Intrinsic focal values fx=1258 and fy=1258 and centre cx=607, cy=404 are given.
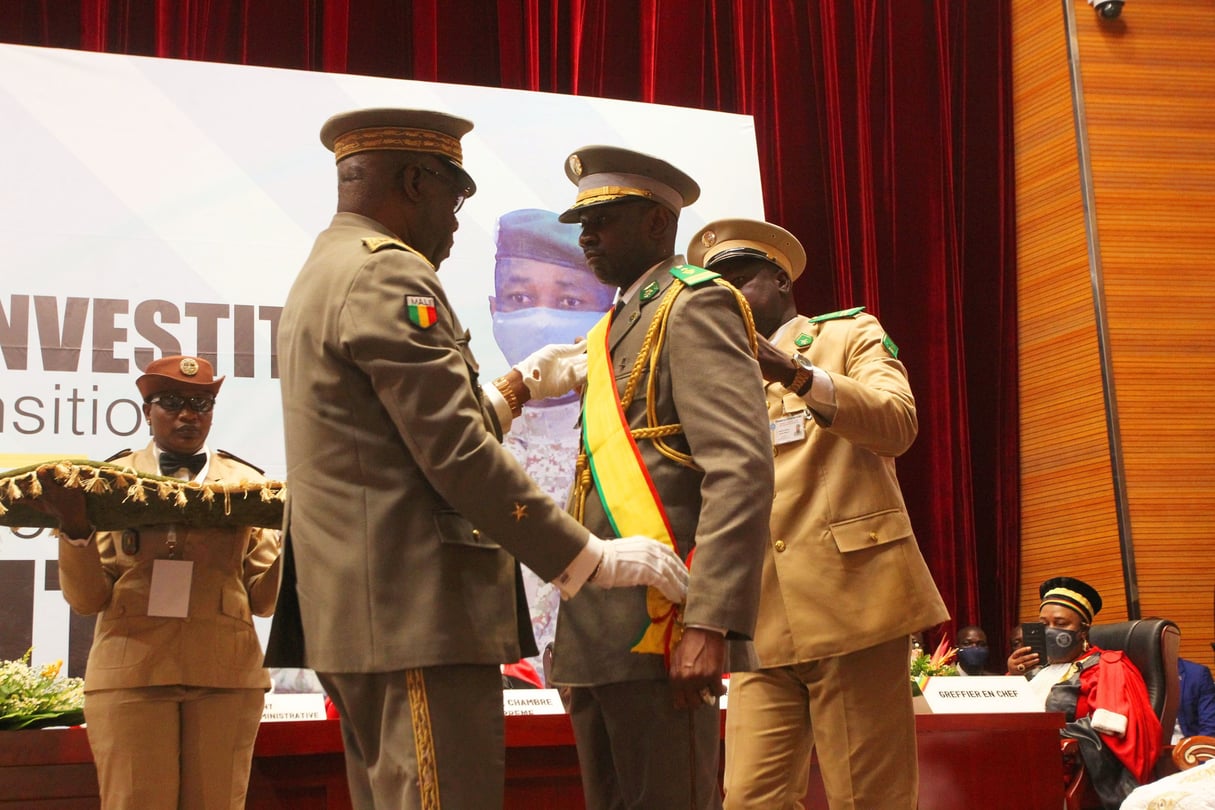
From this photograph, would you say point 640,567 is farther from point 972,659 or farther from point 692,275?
point 972,659

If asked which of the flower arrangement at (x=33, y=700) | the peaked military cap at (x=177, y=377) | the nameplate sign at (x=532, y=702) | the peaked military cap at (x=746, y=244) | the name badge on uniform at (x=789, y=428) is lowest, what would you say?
the nameplate sign at (x=532, y=702)

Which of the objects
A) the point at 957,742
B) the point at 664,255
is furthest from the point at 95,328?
Answer: the point at 957,742

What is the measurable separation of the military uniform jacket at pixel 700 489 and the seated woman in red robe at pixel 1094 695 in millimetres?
3072

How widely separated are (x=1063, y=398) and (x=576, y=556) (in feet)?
17.2

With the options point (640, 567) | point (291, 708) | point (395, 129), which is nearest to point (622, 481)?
point (640, 567)

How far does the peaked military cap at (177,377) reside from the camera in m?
3.03

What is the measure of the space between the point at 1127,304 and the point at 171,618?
4.97m

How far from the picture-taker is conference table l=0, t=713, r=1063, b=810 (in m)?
2.94

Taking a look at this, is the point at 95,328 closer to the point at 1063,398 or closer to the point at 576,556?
the point at 576,556

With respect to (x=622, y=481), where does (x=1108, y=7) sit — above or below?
above

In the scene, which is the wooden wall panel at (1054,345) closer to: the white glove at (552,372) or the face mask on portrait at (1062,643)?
the face mask on portrait at (1062,643)

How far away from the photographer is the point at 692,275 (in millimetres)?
1977

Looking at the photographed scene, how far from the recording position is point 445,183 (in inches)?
75.1

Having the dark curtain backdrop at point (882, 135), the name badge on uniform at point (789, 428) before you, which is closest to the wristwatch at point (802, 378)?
the name badge on uniform at point (789, 428)
